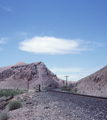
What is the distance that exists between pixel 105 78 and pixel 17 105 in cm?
2278

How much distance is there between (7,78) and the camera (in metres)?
94.4

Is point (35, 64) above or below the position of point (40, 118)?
above

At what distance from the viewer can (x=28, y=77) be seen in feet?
307

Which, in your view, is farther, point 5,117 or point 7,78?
point 7,78

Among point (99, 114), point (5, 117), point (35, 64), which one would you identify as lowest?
point (5, 117)

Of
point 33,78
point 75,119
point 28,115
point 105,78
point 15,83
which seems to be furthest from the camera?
point 33,78

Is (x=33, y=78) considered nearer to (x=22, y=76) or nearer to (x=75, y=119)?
(x=22, y=76)

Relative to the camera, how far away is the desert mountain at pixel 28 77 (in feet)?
289

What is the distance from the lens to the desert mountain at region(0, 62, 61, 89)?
8794 centimetres

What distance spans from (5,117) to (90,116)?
6269 millimetres

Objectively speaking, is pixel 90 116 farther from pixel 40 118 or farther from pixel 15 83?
pixel 15 83

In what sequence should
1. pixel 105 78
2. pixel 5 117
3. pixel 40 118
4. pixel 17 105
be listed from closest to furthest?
pixel 40 118 < pixel 5 117 < pixel 17 105 < pixel 105 78

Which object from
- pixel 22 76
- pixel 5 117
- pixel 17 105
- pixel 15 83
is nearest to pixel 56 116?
pixel 5 117

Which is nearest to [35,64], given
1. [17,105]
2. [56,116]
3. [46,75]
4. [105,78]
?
[46,75]
